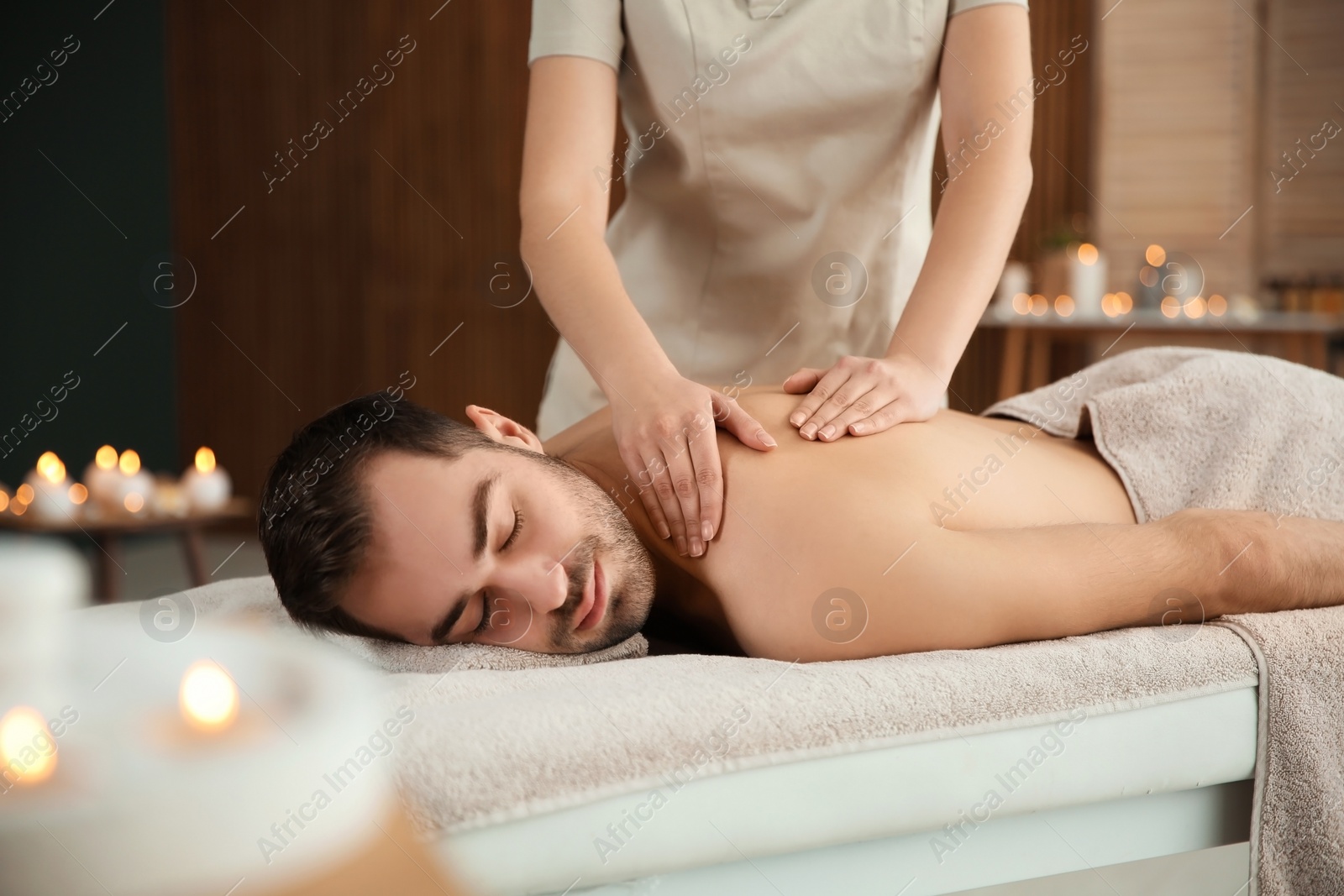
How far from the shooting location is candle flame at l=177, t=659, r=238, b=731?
0.23 m

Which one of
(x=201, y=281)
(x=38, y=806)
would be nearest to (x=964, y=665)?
(x=38, y=806)

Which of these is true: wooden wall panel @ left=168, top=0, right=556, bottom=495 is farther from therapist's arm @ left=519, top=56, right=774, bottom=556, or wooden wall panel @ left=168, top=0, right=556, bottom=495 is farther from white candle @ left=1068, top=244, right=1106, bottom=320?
therapist's arm @ left=519, top=56, right=774, bottom=556

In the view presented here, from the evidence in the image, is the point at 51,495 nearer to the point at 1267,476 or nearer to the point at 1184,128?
the point at 1267,476

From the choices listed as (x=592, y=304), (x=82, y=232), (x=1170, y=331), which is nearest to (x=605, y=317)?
(x=592, y=304)

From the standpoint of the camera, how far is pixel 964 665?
3.12 ft

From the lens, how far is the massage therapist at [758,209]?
1157 millimetres

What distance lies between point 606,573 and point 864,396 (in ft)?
1.12

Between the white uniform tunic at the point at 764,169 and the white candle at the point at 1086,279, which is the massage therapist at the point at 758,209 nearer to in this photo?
the white uniform tunic at the point at 764,169

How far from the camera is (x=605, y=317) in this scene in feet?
3.93

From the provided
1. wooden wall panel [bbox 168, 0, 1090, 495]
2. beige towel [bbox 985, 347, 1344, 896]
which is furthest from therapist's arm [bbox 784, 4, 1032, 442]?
wooden wall panel [bbox 168, 0, 1090, 495]

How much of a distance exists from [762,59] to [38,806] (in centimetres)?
141

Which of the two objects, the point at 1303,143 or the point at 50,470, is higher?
the point at 1303,143

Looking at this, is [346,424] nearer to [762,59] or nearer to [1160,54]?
[762,59]

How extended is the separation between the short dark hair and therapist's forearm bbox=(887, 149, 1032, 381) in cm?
49
